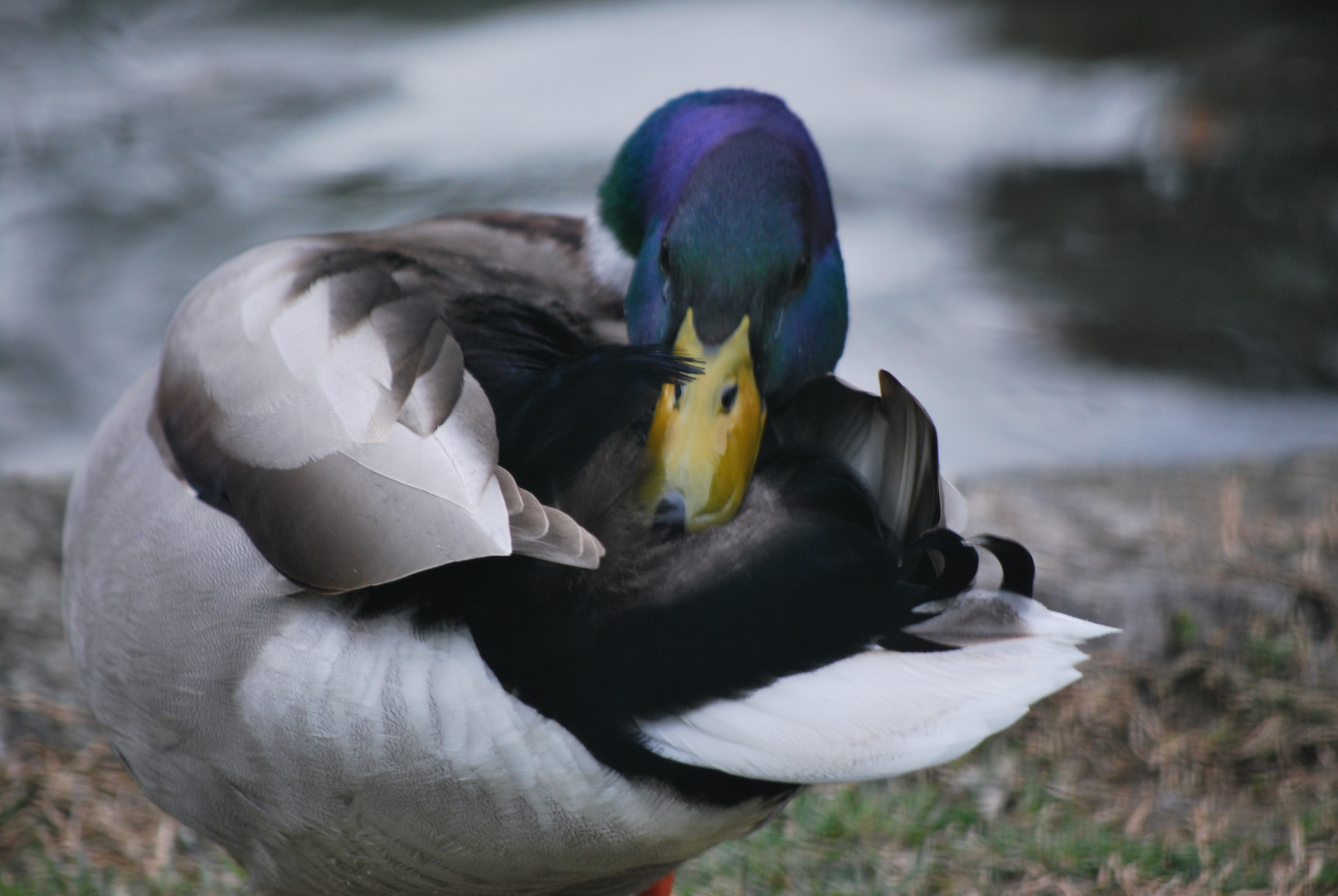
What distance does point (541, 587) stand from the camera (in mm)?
1626

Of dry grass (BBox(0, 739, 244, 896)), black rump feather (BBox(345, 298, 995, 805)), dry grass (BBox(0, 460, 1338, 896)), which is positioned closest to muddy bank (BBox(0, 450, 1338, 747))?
dry grass (BBox(0, 460, 1338, 896))

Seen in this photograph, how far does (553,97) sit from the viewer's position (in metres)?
7.17

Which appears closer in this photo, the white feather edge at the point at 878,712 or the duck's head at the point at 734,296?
the white feather edge at the point at 878,712

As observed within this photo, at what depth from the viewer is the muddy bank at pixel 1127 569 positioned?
118 inches

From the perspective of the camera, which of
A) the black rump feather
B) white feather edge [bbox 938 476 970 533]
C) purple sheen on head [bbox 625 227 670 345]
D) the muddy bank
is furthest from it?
the muddy bank

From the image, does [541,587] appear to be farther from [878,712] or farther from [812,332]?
[812,332]

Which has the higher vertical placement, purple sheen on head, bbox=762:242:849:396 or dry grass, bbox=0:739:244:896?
purple sheen on head, bbox=762:242:849:396

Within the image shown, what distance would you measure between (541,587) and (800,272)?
60cm

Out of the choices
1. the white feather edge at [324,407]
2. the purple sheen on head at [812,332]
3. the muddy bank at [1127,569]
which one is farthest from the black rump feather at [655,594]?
the muddy bank at [1127,569]

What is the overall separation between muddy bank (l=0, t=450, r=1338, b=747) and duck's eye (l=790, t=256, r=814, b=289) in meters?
1.50

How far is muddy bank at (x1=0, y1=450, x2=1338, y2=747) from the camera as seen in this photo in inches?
118

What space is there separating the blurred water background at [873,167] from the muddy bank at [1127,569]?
89cm

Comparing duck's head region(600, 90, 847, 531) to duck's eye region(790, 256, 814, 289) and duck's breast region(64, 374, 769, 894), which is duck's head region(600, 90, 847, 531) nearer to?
duck's eye region(790, 256, 814, 289)

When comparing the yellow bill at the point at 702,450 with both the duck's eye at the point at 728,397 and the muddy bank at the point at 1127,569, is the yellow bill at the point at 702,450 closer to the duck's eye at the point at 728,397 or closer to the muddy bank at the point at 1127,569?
the duck's eye at the point at 728,397
